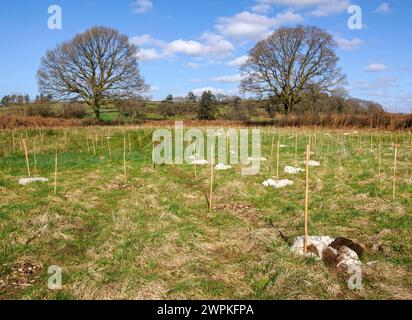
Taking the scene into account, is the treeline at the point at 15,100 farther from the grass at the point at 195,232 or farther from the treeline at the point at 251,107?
the grass at the point at 195,232

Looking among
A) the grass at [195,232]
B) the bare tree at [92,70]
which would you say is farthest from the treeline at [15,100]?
the grass at [195,232]

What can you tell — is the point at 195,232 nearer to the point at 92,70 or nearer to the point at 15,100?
the point at 92,70

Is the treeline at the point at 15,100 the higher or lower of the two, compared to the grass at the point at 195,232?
higher

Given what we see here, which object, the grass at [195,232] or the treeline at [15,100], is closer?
the grass at [195,232]

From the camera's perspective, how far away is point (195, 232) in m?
7.27

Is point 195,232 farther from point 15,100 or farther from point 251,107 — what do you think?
point 15,100

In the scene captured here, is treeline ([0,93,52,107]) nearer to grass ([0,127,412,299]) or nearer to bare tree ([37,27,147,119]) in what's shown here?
bare tree ([37,27,147,119])

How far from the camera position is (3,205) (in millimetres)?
8633

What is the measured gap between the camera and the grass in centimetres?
508

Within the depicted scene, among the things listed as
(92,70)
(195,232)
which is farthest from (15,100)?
(195,232)

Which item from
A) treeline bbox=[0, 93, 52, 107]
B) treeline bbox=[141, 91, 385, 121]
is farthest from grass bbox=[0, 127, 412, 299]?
treeline bbox=[0, 93, 52, 107]

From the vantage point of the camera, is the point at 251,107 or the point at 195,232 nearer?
the point at 195,232

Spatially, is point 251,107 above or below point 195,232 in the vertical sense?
above

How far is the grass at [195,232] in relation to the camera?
16.7 ft
